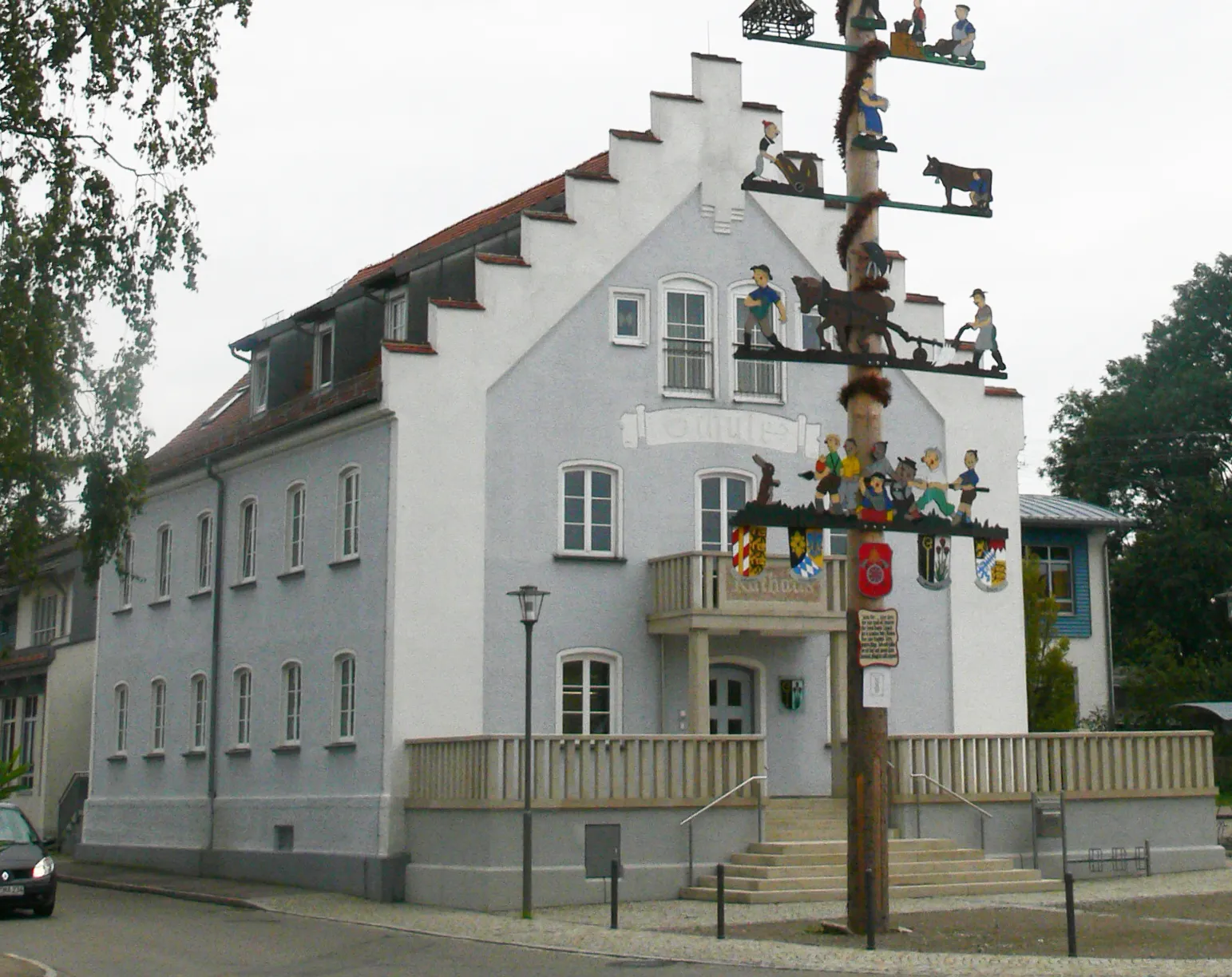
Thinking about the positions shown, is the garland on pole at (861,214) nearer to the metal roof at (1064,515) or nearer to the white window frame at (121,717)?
the white window frame at (121,717)

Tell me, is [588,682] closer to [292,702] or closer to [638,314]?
[292,702]

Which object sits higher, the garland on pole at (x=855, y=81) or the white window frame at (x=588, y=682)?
the garland on pole at (x=855, y=81)

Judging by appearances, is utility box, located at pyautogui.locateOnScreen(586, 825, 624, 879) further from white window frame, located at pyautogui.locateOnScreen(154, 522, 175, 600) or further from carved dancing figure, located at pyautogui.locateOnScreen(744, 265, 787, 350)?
white window frame, located at pyautogui.locateOnScreen(154, 522, 175, 600)

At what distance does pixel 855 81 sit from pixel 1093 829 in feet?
43.7

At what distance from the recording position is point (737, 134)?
3172cm

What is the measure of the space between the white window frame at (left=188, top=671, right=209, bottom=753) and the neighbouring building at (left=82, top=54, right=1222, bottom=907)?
1.78 feet

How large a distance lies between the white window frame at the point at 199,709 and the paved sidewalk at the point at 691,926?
3399 millimetres

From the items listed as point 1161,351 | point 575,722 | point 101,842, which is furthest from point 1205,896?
point 1161,351

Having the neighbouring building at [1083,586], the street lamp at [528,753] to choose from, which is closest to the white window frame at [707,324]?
the street lamp at [528,753]

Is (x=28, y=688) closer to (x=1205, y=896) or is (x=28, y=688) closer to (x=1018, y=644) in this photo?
(x=1018, y=644)

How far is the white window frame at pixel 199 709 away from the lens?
35562 millimetres

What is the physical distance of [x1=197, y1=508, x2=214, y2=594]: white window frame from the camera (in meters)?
36.1

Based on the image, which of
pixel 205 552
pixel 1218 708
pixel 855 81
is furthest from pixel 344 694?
pixel 1218 708

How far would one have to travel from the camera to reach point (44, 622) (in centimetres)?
5050
